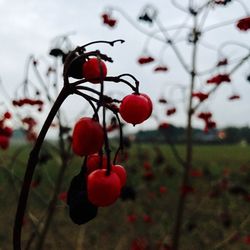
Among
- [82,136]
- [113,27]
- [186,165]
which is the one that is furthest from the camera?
[113,27]

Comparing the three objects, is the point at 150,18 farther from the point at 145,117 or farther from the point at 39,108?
the point at 145,117

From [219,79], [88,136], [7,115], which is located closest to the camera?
[88,136]

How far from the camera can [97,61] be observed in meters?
A: 0.94

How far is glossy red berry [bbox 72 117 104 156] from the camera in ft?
2.76

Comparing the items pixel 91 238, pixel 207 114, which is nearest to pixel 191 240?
pixel 91 238

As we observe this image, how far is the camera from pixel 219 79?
3.93 metres

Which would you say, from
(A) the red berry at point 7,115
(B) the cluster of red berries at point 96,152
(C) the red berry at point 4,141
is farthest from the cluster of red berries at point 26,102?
(B) the cluster of red berries at point 96,152

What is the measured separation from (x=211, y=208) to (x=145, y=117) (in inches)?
358

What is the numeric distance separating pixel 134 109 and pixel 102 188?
0.17m

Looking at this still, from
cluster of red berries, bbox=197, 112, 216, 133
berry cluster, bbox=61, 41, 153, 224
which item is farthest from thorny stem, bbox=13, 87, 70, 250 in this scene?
cluster of red berries, bbox=197, 112, 216, 133

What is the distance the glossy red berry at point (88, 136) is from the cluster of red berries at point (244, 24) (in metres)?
2.95

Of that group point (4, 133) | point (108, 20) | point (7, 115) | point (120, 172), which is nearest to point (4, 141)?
point (4, 133)

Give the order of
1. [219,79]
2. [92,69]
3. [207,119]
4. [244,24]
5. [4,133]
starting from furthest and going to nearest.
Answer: [207,119] < [4,133] < [219,79] < [244,24] < [92,69]

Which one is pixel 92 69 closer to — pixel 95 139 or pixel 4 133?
pixel 95 139
